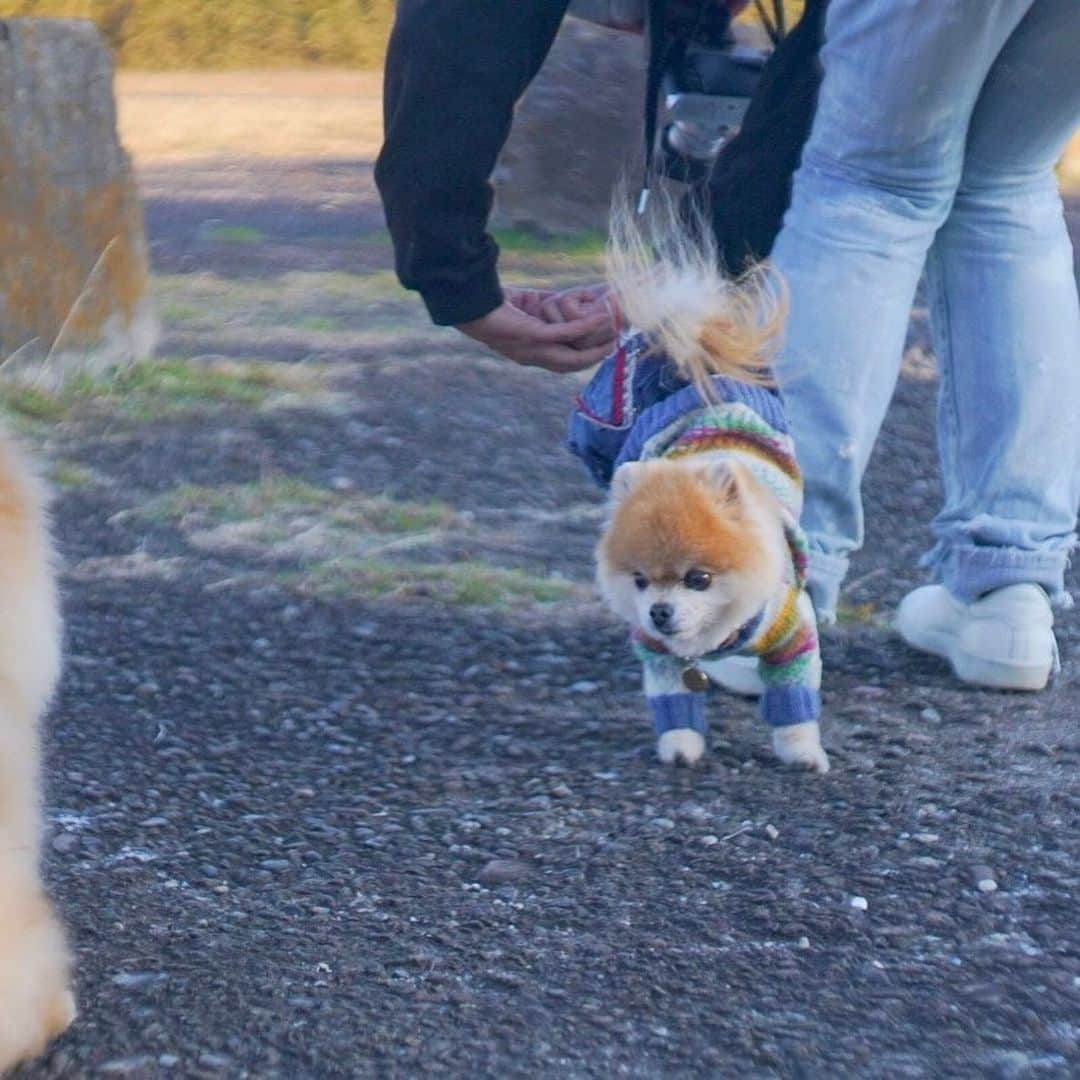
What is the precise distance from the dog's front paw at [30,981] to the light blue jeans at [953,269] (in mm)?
1563

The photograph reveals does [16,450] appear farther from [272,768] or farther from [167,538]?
[167,538]

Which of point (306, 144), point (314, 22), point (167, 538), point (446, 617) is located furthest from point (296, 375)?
point (314, 22)

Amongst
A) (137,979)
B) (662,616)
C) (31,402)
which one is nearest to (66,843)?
(137,979)

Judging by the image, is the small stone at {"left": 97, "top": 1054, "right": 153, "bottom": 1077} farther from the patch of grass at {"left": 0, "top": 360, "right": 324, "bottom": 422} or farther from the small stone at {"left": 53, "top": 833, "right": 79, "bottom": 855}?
the patch of grass at {"left": 0, "top": 360, "right": 324, "bottom": 422}

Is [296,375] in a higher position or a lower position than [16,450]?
lower

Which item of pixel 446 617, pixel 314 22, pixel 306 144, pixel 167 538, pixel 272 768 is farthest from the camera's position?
pixel 314 22

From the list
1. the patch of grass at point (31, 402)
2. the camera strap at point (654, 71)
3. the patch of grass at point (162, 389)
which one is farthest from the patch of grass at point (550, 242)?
the camera strap at point (654, 71)

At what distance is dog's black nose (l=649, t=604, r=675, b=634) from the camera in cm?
260

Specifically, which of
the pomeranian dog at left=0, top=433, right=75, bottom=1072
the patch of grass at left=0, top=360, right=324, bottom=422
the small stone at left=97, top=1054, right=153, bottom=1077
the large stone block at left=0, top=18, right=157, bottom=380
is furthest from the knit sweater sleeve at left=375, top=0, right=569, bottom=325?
the large stone block at left=0, top=18, right=157, bottom=380

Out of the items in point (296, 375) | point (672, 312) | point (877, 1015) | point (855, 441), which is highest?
point (672, 312)

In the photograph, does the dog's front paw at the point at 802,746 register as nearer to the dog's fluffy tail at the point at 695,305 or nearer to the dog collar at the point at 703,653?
the dog collar at the point at 703,653

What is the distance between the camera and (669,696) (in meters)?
2.72

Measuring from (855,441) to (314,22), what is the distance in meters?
11.4

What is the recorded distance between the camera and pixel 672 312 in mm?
2756
